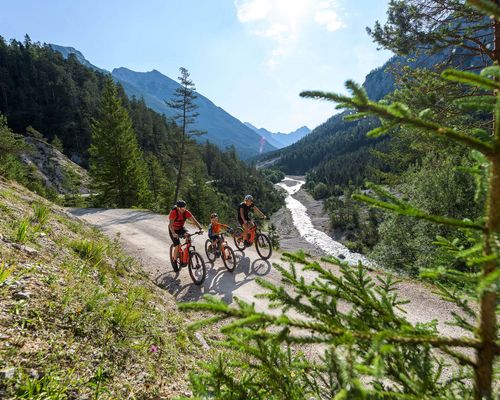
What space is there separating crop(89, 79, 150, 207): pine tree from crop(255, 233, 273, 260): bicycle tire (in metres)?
22.9

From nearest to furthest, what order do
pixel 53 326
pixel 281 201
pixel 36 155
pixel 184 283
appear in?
pixel 53 326 → pixel 184 283 → pixel 36 155 → pixel 281 201

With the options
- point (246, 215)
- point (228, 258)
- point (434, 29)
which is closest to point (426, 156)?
point (434, 29)

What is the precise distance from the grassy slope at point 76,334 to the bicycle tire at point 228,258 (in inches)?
150

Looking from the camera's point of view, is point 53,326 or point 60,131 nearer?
point 53,326

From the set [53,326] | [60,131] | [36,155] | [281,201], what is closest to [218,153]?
[281,201]

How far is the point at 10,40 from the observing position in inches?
3903

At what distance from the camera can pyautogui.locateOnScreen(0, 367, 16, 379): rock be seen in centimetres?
314

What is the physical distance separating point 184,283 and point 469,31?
1169 centimetres

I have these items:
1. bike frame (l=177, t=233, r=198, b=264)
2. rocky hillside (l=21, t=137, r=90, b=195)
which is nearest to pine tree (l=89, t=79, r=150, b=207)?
rocky hillside (l=21, t=137, r=90, b=195)

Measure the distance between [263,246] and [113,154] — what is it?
23632 mm

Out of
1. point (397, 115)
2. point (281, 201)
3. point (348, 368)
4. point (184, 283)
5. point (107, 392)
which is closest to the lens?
point (348, 368)

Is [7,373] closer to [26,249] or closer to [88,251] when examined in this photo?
[26,249]

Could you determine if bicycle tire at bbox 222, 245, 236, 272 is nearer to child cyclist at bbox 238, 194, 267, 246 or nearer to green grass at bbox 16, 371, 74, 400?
child cyclist at bbox 238, 194, 267, 246

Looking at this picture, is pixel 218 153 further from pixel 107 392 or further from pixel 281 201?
pixel 107 392
